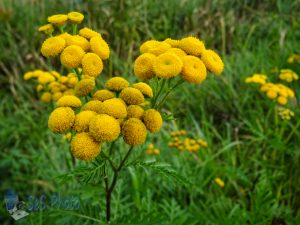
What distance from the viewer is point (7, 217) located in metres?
3.01

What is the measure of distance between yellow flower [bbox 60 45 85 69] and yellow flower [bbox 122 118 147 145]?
0.30 meters

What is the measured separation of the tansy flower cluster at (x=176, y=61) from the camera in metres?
1.60

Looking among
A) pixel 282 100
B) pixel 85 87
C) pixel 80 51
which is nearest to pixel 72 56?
pixel 80 51

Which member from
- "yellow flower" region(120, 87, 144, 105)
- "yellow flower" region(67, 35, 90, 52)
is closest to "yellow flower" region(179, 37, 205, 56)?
"yellow flower" region(120, 87, 144, 105)

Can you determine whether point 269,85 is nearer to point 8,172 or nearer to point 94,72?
point 94,72

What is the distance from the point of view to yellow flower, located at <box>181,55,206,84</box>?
5.39 ft

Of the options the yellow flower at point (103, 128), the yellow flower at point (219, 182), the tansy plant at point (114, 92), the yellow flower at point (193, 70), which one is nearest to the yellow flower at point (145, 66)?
the tansy plant at point (114, 92)

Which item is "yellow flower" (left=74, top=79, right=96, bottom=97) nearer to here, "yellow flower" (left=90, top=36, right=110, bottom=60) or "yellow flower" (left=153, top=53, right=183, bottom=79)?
"yellow flower" (left=90, top=36, right=110, bottom=60)

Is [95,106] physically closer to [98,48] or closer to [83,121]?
[83,121]

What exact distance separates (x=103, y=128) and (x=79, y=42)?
41 cm

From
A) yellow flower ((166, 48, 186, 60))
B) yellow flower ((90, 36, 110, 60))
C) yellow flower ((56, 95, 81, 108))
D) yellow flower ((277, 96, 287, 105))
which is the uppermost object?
yellow flower ((166, 48, 186, 60))

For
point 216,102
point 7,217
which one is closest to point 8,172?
point 7,217

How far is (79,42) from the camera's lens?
69.0 inches

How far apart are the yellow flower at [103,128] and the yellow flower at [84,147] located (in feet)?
0.08
